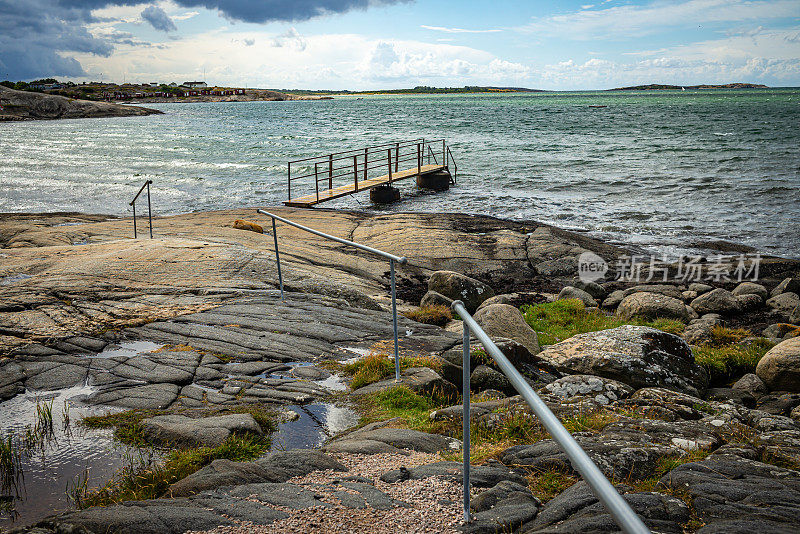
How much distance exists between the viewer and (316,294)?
913 centimetres

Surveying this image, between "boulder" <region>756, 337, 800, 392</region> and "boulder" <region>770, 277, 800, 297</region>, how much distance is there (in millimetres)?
6176

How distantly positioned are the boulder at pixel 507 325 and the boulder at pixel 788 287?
8029mm

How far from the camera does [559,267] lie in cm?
1578

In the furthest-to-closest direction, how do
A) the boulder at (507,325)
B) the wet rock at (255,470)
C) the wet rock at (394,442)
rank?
the boulder at (507,325) → the wet rock at (394,442) → the wet rock at (255,470)

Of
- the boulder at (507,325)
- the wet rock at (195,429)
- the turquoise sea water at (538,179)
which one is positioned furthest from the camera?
the turquoise sea water at (538,179)

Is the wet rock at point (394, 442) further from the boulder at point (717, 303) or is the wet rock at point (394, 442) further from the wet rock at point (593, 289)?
the boulder at point (717, 303)

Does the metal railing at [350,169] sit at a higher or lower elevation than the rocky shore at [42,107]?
lower

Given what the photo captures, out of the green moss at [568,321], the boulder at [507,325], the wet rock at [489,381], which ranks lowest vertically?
the green moss at [568,321]

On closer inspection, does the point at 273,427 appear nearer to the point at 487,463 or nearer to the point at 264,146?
the point at 487,463

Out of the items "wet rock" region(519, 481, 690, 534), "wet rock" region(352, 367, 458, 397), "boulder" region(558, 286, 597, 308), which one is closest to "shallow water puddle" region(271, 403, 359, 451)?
"wet rock" region(352, 367, 458, 397)

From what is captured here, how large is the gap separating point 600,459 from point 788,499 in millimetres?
1083

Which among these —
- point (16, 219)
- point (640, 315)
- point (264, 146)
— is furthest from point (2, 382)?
point (264, 146)

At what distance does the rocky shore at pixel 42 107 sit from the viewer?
3512 inches

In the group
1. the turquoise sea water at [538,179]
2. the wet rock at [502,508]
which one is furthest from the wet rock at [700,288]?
the wet rock at [502,508]
